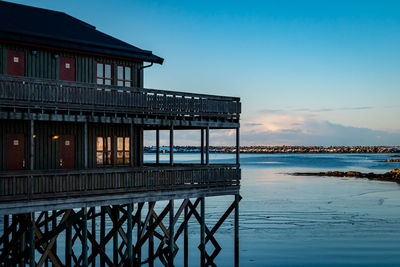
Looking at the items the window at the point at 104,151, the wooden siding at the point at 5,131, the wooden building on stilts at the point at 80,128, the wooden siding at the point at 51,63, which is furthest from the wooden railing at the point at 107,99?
the window at the point at 104,151

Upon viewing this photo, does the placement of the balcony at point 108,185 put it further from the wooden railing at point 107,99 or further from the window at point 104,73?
the window at point 104,73

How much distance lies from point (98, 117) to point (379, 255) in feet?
66.6

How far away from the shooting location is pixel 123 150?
2405 centimetres

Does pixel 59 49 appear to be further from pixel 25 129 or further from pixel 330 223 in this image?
pixel 330 223

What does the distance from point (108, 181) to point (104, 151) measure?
4003 mm

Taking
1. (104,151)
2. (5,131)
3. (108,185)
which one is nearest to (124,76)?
(104,151)

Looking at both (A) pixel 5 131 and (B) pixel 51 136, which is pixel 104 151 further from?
(A) pixel 5 131

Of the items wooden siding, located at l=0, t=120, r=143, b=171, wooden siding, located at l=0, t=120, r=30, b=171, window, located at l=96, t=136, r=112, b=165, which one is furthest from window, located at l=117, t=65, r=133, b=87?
wooden siding, located at l=0, t=120, r=30, b=171

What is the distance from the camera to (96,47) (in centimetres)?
2234

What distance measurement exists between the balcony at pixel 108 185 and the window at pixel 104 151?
3.18m

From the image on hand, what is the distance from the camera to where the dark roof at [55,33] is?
67.1 ft

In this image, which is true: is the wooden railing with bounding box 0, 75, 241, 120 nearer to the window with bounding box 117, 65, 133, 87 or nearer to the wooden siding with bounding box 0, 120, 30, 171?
the wooden siding with bounding box 0, 120, 30, 171

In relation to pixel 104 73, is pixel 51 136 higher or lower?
lower

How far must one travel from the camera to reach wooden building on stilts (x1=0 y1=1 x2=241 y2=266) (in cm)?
1797
